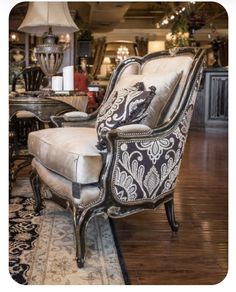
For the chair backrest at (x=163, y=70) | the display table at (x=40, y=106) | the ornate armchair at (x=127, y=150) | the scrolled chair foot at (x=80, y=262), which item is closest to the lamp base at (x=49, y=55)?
the display table at (x=40, y=106)

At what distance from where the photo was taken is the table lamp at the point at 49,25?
3205 mm

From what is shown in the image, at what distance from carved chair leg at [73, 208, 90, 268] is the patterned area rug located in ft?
0.14

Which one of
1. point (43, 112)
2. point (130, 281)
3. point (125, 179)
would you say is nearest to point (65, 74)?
point (43, 112)

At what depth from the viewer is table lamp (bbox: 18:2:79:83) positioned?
3.21 m

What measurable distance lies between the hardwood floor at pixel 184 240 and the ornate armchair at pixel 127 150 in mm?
163

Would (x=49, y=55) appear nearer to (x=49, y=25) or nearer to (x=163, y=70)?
(x=49, y=25)

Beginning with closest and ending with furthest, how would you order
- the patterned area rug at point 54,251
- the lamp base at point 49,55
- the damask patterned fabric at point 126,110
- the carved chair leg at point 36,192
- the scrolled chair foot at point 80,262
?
1. the patterned area rug at point 54,251
2. the scrolled chair foot at point 80,262
3. the damask patterned fabric at point 126,110
4. the carved chair leg at point 36,192
5. the lamp base at point 49,55

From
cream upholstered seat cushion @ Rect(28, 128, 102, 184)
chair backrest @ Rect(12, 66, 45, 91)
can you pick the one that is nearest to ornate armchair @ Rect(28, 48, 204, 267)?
cream upholstered seat cushion @ Rect(28, 128, 102, 184)

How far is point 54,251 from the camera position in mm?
2104

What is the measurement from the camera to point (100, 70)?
17.5 m

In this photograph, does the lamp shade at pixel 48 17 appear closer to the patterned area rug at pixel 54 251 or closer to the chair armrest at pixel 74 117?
the chair armrest at pixel 74 117

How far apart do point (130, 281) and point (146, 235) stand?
1.91ft

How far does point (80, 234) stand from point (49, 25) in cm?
186
